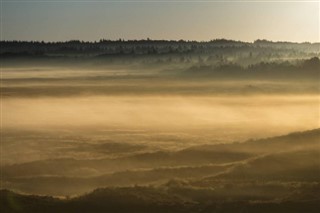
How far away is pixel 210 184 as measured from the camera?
79.4 feet

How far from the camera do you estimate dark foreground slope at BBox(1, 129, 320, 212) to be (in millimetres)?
20859

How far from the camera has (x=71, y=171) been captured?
2809 centimetres

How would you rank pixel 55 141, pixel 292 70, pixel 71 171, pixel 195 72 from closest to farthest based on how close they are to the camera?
pixel 71 171, pixel 55 141, pixel 292 70, pixel 195 72

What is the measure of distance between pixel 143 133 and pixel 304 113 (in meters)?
15.6

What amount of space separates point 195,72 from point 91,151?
68.4 meters

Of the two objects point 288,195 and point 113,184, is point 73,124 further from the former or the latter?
point 288,195

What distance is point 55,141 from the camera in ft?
120

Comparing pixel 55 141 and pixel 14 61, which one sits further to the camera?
pixel 14 61

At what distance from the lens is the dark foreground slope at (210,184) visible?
20859 millimetres

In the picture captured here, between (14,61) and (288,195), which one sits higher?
(14,61)

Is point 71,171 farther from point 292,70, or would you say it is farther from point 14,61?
point 14,61

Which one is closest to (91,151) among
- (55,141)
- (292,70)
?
(55,141)

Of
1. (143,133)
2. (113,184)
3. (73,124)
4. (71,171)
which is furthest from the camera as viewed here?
(73,124)

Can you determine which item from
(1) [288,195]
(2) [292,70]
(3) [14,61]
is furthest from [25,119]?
(3) [14,61]
